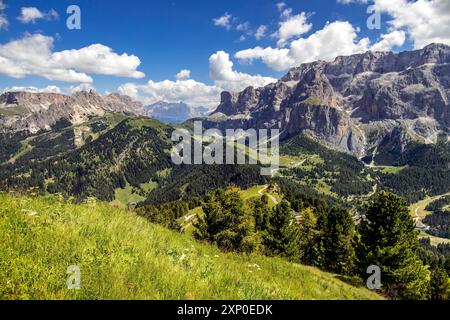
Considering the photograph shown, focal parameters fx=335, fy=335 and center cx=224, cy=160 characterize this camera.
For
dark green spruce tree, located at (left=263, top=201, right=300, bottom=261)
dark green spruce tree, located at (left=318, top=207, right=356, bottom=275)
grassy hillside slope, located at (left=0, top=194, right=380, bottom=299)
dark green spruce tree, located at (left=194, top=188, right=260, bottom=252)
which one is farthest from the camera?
dark green spruce tree, located at (left=318, top=207, right=356, bottom=275)

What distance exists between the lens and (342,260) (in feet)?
216

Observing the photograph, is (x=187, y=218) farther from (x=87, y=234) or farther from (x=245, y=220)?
(x=87, y=234)

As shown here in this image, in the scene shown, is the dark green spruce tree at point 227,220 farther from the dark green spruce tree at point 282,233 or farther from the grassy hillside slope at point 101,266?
the grassy hillside slope at point 101,266

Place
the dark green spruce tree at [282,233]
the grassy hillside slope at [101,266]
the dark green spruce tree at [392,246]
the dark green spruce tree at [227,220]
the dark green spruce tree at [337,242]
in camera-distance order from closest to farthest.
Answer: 1. the grassy hillside slope at [101,266]
2. the dark green spruce tree at [392,246]
3. the dark green spruce tree at [227,220]
4. the dark green spruce tree at [282,233]
5. the dark green spruce tree at [337,242]

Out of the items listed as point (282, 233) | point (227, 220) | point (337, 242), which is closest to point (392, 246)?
point (337, 242)

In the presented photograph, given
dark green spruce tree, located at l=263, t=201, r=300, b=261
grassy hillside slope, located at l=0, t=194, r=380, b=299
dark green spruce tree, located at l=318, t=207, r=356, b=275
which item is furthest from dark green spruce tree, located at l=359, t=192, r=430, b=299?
grassy hillside slope, located at l=0, t=194, r=380, b=299

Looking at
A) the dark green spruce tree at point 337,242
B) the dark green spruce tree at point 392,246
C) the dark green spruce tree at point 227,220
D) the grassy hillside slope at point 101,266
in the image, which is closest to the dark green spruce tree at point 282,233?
the dark green spruce tree at point 227,220

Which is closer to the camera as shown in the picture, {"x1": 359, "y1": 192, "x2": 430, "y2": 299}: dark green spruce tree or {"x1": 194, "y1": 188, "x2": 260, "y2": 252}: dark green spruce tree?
{"x1": 359, "y1": 192, "x2": 430, "y2": 299}: dark green spruce tree

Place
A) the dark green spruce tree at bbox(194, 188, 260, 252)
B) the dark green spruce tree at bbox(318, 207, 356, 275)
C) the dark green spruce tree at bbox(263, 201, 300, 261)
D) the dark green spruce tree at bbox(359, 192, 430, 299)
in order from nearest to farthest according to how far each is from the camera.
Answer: the dark green spruce tree at bbox(359, 192, 430, 299) < the dark green spruce tree at bbox(194, 188, 260, 252) < the dark green spruce tree at bbox(263, 201, 300, 261) < the dark green spruce tree at bbox(318, 207, 356, 275)

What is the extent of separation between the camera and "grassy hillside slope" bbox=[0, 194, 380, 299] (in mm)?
6660

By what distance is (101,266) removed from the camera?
786 cm

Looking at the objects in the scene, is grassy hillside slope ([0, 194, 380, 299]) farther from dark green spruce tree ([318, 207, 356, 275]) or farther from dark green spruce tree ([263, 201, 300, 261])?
dark green spruce tree ([318, 207, 356, 275])

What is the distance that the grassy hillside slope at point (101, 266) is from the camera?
6660 mm

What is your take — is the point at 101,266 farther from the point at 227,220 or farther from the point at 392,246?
the point at 227,220
